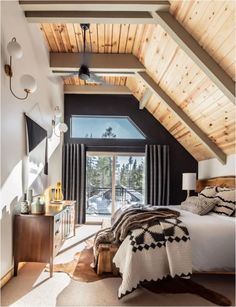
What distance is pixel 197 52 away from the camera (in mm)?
3430

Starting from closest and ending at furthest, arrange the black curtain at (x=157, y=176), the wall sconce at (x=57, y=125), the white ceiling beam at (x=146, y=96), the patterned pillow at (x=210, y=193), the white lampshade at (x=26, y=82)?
the white lampshade at (x=26, y=82) → the patterned pillow at (x=210, y=193) → the wall sconce at (x=57, y=125) → the white ceiling beam at (x=146, y=96) → the black curtain at (x=157, y=176)

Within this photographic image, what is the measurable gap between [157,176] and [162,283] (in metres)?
3.77

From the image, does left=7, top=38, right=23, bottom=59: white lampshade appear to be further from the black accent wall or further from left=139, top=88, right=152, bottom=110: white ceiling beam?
the black accent wall

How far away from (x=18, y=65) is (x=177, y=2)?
1964 millimetres

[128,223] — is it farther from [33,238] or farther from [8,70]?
[8,70]

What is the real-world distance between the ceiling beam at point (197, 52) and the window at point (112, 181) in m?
3.77

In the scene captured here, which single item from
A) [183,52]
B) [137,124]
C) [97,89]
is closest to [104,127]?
[137,124]

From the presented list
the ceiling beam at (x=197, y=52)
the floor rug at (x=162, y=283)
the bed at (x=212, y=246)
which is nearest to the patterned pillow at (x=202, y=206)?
the bed at (x=212, y=246)

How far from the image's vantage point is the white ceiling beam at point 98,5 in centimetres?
335

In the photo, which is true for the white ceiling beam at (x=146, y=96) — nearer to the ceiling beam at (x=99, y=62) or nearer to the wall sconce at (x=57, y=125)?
the ceiling beam at (x=99, y=62)

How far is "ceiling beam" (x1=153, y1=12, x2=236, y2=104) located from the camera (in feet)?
11.2

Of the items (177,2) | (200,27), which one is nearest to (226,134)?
(200,27)

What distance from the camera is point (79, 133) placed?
7.07m

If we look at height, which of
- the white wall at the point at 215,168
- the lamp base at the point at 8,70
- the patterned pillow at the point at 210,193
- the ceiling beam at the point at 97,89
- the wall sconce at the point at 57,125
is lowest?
the patterned pillow at the point at 210,193
